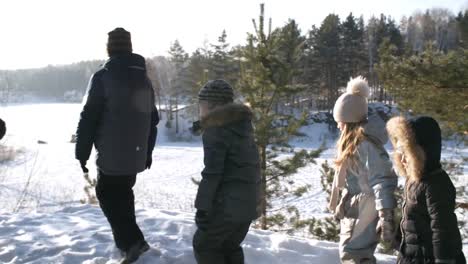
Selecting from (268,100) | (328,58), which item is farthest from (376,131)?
(328,58)

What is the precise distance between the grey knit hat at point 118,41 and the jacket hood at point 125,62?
0.05m

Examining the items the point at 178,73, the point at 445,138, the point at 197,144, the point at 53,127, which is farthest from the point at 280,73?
the point at 53,127

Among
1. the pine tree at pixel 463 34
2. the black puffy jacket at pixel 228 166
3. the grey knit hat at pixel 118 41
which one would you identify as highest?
the pine tree at pixel 463 34

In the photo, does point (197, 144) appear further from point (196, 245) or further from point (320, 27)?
point (196, 245)

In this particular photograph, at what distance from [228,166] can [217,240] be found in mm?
519

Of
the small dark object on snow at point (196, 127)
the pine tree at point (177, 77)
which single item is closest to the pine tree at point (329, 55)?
the pine tree at point (177, 77)

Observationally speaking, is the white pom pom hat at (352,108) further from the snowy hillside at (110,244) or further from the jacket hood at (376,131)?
the snowy hillside at (110,244)

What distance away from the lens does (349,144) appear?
342 cm

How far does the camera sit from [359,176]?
11.1 feet

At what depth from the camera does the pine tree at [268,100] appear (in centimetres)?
816

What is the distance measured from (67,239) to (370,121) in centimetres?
331

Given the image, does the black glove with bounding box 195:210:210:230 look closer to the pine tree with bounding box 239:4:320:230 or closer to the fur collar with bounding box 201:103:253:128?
the fur collar with bounding box 201:103:253:128

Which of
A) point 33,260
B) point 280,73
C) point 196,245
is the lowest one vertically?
point 33,260

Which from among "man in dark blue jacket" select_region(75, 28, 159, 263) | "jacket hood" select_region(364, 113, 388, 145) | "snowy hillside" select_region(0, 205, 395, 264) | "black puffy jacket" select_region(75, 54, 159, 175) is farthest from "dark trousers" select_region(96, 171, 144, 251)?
"jacket hood" select_region(364, 113, 388, 145)
